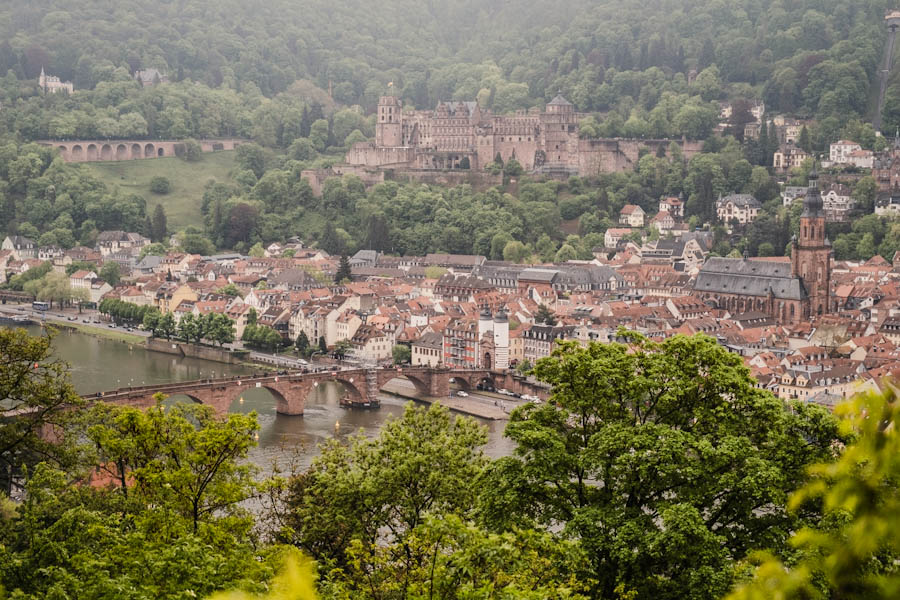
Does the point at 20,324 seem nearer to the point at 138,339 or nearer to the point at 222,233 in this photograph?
the point at 138,339

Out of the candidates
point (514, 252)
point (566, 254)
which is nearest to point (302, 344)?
point (514, 252)

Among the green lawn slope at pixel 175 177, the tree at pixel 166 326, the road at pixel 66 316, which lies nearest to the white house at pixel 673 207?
the green lawn slope at pixel 175 177

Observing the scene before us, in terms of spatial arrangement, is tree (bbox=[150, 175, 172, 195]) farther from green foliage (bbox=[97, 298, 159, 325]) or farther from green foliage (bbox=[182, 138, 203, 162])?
green foliage (bbox=[97, 298, 159, 325])

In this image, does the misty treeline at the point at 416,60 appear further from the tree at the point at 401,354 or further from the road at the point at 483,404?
the road at the point at 483,404

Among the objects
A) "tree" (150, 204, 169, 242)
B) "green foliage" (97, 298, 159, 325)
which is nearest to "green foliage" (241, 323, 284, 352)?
"green foliage" (97, 298, 159, 325)

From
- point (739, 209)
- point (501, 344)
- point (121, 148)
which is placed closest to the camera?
point (501, 344)

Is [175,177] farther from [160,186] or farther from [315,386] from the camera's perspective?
[315,386]

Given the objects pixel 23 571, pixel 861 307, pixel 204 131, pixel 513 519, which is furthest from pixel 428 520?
pixel 204 131
